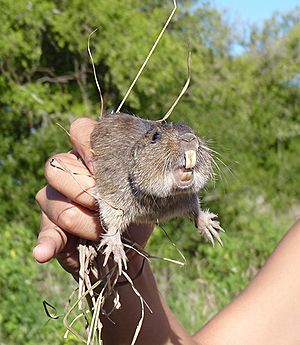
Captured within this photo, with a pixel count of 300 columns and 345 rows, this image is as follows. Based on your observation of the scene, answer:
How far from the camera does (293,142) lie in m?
17.0

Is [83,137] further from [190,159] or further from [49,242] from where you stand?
[190,159]

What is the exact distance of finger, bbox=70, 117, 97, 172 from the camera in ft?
6.43

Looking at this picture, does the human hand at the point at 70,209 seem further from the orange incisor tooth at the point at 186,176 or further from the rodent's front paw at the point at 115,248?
the orange incisor tooth at the point at 186,176

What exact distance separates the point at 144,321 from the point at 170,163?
0.79 meters

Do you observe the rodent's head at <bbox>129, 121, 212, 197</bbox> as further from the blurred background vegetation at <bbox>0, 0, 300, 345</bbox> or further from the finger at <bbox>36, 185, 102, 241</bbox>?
the blurred background vegetation at <bbox>0, 0, 300, 345</bbox>

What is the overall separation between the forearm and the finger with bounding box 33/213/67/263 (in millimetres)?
287

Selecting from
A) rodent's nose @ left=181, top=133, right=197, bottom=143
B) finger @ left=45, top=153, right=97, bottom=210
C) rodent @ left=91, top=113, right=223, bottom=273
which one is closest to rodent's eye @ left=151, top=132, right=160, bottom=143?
rodent @ left=91, top=113, right=223, bottom=273

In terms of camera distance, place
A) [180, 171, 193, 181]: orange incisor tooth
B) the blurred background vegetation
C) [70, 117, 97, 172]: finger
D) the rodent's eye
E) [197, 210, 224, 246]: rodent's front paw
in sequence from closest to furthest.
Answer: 1. [180, 171, 193, 181]: orange incisor tooth
2. the rodent's eye
3. [197, 210, 224, 246]: rodent's front paw
4. [70, 117, 97, 172]: finger
5. the blurred background vegetation

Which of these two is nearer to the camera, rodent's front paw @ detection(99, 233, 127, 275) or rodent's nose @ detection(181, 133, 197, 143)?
rodent's nose @ detection(181, 133, 197, 143)

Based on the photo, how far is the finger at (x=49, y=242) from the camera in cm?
178

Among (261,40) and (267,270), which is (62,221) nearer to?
(267,270)

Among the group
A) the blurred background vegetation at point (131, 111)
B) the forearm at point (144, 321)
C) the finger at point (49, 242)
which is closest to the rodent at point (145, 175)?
the finger at point (49, 242)

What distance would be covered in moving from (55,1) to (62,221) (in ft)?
31.3

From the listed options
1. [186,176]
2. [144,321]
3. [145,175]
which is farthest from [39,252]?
[144,321]
